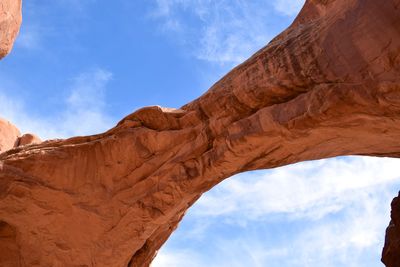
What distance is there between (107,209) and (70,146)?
174 cm

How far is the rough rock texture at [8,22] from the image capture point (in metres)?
13.3

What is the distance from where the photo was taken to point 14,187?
416 inches

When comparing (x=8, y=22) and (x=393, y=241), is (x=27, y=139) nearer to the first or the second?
(x=8, y=22)

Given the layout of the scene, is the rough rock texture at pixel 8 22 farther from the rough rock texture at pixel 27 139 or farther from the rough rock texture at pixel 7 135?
the rough rock texture at pixel 27 139

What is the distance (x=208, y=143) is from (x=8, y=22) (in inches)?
315

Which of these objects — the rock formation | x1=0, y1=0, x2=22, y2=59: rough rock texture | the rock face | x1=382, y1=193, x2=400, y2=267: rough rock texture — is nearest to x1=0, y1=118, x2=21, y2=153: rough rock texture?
the rock formation

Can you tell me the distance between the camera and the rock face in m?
6.83

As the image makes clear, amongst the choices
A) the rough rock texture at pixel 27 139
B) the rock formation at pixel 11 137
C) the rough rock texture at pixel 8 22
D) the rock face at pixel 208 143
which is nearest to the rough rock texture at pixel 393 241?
the rock face at pixel 208 143

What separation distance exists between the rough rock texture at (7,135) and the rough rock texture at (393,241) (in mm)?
12125

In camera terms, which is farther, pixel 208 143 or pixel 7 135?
pixel 7 135

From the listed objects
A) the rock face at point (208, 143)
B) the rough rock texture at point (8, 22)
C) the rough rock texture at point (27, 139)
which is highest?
the rough rock texture at point (8, 22)

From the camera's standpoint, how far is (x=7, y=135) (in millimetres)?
15953

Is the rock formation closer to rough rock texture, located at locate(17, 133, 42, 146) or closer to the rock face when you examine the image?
rough rock texture, located at locate(17, 133, 42, 146)

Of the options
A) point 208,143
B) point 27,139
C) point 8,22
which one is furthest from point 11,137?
point 208,143
